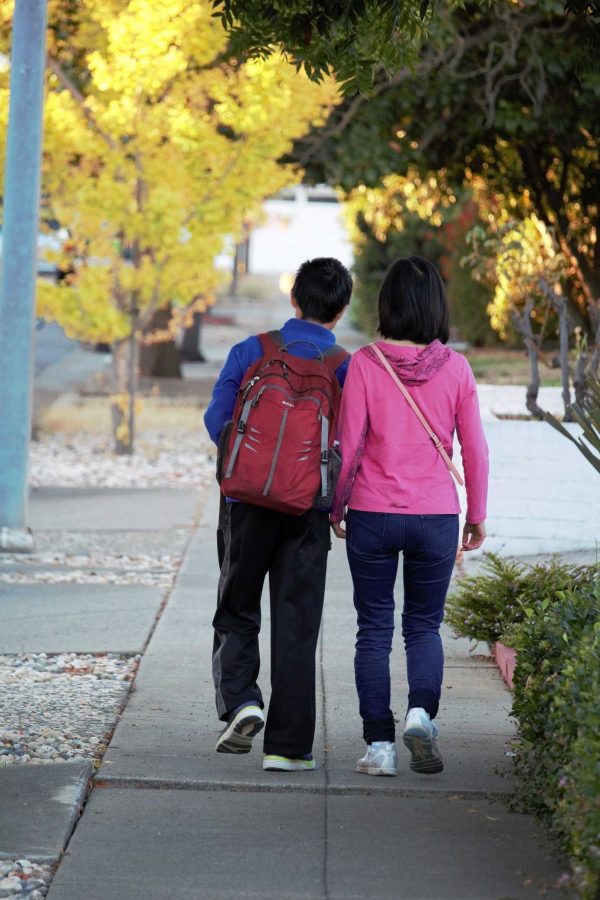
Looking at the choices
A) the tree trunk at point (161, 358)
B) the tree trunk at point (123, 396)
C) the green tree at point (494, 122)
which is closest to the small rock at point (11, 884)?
the green tree at point (494, 122)

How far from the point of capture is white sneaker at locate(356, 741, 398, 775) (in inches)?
181

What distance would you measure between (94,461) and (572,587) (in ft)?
29.0

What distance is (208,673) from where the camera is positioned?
5996mm

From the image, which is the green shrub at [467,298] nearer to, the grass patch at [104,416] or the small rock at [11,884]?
the grass patch at [104,416]

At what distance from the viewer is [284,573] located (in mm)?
4664

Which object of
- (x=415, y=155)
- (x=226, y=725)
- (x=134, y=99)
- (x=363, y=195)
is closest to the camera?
(x=226, y=725)

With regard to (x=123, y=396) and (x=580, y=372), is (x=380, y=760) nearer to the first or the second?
(x=580, y=372)

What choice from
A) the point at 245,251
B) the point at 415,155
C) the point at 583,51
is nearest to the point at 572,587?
the point at 583,51

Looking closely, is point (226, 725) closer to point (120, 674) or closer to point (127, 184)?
point (120, 674)

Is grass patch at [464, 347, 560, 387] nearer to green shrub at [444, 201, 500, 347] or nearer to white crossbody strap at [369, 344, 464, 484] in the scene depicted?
green shrub at [444, 201, 500, 347]

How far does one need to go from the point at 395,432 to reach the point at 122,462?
30.5 ft

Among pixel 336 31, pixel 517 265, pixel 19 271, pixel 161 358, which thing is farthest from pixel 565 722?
pixel 161 358

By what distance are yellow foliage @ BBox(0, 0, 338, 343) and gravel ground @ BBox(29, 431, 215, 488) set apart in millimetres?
1211

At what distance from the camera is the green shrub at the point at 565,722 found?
3150 millimetres
